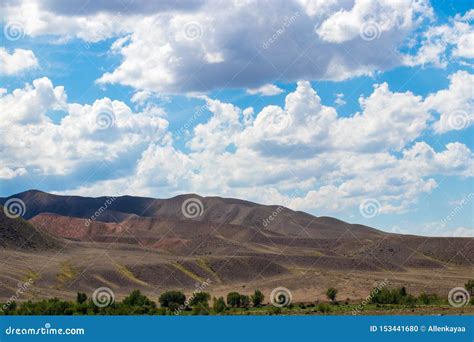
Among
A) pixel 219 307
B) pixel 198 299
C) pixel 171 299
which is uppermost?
pixel 171 299

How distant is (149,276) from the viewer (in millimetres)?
141250

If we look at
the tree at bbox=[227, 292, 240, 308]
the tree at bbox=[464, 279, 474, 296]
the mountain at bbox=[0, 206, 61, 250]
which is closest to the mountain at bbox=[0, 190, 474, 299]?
the mountain at bbox=[0, 206, 61, 250]

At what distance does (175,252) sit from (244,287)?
2542 inches

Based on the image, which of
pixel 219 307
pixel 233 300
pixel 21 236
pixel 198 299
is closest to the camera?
pixel 219 307

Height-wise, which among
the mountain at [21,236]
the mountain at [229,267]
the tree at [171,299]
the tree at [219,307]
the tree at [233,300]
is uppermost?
the mountain at [21,236]

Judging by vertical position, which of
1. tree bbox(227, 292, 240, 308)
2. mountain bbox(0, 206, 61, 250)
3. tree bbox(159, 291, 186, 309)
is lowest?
tree bbox(227, 292, 240, 308)

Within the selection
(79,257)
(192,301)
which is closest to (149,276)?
(79,257)

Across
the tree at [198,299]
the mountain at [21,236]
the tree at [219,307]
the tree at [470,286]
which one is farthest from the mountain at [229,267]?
the tree at [219,307]

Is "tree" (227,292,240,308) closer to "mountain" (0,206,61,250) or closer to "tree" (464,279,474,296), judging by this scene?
"tree" (464,279,474,296)

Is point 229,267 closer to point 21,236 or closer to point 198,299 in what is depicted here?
point 21,236

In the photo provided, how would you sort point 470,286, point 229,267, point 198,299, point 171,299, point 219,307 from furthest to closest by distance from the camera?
1. point 229,267
2. point 470,286
3. point 171,299
4. point 198,299
5. point 219,307

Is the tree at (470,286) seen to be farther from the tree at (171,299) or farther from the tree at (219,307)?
the tree at (171,299)

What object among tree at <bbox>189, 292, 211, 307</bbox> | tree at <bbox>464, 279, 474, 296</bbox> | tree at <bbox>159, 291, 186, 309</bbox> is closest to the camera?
tree at <bbox>189, 292, 211, 307</bbox>

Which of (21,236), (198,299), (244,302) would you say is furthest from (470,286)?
(21,236)
